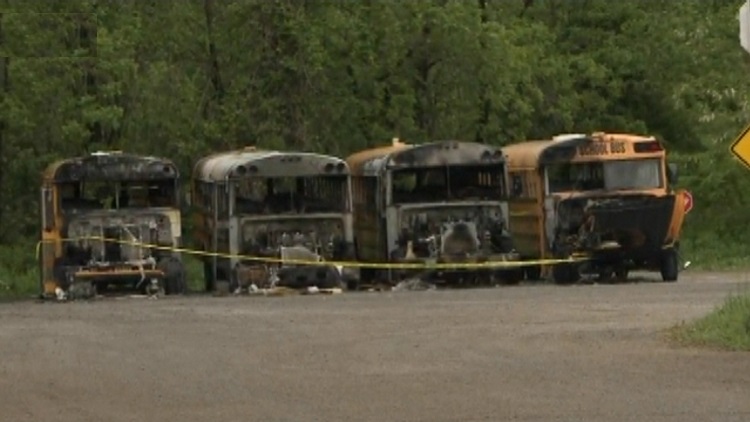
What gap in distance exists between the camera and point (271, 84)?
4497cm

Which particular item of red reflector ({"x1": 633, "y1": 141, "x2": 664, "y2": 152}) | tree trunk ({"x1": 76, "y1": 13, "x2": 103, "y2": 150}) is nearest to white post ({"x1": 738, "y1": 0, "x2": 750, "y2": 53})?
red reflector ({"x1": 633, "y1": 141, "x2": 664, "y2": 152})

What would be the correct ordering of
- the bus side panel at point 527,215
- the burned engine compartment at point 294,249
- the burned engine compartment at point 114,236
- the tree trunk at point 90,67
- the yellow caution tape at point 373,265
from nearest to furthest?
the burned engine compartment at point 294,249 < the yellow caution tape at point 373,265 < the burned engine compartment at point 114,236 < the bus side panel at point 527,215 < the tree trunk at point 90,67

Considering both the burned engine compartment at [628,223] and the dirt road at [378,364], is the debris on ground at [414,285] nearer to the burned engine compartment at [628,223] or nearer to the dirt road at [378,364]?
the burned engine compartment at [628,223]

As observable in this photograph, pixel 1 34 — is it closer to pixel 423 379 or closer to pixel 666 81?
pixel 666 81

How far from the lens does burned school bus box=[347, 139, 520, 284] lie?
1400 inches

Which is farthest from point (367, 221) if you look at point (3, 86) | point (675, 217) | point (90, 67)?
point (3, 86)

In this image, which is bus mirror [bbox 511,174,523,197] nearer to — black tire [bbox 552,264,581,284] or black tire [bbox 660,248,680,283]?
black tire [bbox 552,264,581,284]

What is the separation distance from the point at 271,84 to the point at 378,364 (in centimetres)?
2647

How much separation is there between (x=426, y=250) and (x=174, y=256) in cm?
452

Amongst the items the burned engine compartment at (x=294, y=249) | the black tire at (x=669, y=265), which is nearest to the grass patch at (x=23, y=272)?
the burned engine compartment at (x=294, y=249)

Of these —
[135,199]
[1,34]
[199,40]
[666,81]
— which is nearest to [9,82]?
[1,34]

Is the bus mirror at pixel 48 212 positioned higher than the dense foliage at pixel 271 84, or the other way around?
the dense foliage at pixel 271 84

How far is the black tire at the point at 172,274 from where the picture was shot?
1382 inches

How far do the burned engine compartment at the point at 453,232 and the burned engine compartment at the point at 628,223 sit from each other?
165 centimetres
